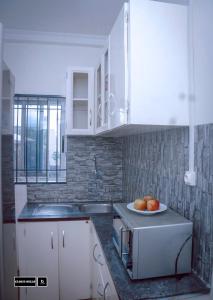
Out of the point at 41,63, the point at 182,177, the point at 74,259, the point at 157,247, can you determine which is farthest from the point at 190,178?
the point at 41,63

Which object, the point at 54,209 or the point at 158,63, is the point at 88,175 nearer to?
the point at 54,209

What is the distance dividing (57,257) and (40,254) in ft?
0.50

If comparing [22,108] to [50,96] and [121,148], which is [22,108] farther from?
[121,148]

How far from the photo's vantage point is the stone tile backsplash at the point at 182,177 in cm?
106

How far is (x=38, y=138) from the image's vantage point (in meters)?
2.58

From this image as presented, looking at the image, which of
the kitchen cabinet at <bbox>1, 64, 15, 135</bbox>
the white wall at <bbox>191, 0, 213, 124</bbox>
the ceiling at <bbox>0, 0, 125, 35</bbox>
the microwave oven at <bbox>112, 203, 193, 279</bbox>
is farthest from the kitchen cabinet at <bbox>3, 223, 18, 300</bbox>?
the ceiling at <bbox>0, 0, 125, 35</bbox>

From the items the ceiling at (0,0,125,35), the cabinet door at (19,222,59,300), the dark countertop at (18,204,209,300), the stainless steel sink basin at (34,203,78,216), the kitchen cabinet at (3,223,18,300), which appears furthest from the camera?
the stainless steel sink basin at (34,203,78,216)

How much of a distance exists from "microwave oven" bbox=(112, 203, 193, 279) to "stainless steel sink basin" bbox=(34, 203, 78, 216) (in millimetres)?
1202

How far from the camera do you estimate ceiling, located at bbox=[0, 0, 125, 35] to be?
1862mm

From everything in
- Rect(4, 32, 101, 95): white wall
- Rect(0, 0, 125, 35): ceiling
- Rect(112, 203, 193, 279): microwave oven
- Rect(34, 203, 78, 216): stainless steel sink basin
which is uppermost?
Rect(0, 0, 125, 35): ceiling

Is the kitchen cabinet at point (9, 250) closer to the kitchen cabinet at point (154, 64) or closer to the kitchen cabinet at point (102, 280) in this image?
the kitchen cabinet at point (102, 280)

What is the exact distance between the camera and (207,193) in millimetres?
1068

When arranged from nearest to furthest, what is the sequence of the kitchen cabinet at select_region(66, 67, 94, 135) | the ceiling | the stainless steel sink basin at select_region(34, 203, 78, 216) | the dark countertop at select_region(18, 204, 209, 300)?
the dark countertop at select_region(18, 204, 209, 300) → the ceiling → the stainless steel sink basin at select_region(34, 203, 78, 216) → the kitchen cabinet at select_region(66, 67, 94, 135)

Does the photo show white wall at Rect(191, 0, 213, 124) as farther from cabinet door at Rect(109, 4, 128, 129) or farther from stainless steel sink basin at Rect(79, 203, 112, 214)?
stainless steel sink basin at Rect(79, 203, 112, 214)
